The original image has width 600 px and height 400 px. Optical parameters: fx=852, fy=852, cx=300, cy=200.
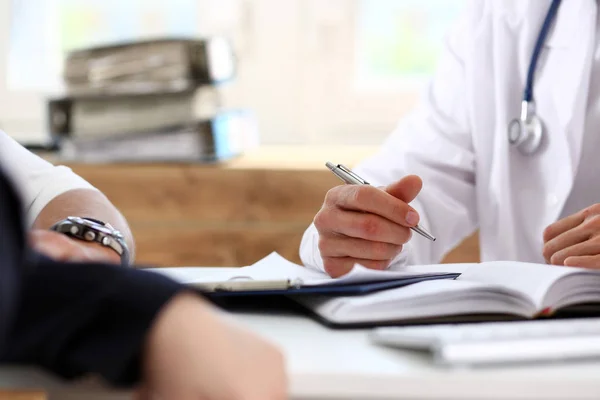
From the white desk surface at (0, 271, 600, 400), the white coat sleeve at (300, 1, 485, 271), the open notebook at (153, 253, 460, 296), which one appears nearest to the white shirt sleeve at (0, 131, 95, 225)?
the open notebook at (153, 253, 460, 296)

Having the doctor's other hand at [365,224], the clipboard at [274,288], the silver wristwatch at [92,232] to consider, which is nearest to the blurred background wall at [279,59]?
the doctor's other hand at [365,224]

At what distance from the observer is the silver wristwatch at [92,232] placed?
85 centimetres

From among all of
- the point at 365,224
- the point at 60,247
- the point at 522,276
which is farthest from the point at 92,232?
the point at 522,276

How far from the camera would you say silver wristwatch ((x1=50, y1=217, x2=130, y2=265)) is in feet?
2.80

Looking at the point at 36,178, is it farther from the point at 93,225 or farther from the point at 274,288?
the point at 274,288

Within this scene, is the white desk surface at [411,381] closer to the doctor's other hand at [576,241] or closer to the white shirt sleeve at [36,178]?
the doctor's other hand at [576,241]

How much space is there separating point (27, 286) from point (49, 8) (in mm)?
2091

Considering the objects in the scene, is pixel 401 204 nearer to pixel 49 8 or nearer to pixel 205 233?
pixel 205 233

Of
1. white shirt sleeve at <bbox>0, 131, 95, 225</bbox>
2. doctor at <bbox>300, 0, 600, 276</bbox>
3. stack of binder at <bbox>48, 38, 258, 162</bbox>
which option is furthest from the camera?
stack of binder at <bbox>48, 38, 258, 162</bbox>

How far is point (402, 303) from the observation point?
72cm

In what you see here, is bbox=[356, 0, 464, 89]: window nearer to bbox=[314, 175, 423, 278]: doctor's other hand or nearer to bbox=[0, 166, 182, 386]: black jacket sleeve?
bbox=[314, 175, 423, 278]: doctor's other hand

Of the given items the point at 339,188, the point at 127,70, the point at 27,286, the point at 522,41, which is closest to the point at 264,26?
the point at 127,70

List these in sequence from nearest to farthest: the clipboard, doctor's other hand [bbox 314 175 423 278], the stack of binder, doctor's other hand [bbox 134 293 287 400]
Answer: doctor's other hand [bbox 134 293 287 400] < the clipboard < doctor's other hand [bbox 314 175 423 278] < the stack of binder

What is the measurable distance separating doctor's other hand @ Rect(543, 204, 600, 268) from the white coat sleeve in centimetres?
33
